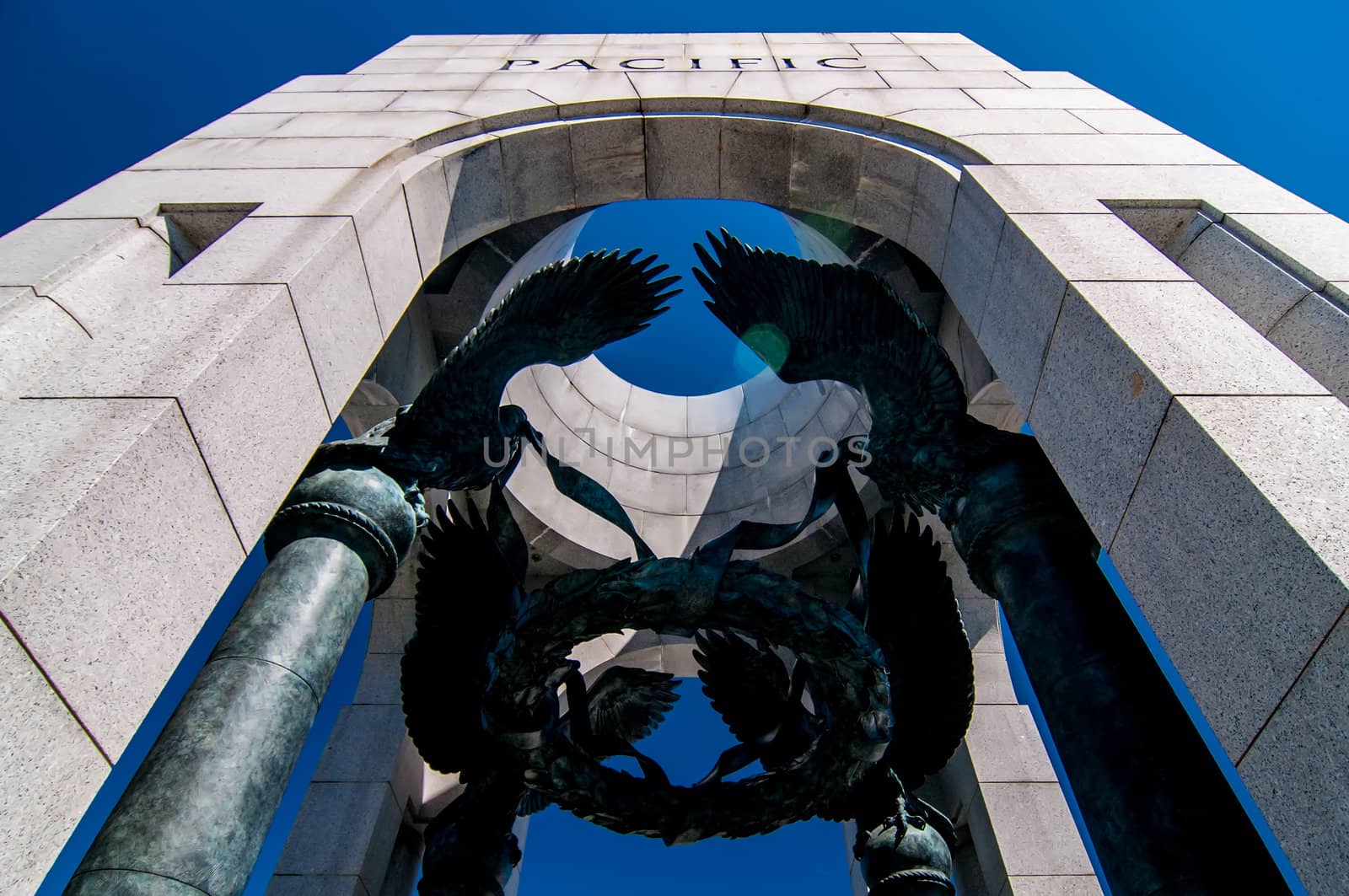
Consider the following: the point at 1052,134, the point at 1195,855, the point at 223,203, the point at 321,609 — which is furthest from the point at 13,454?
the point at 1052,134

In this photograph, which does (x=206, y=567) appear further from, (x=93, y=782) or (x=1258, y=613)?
(x=1258, y=613)

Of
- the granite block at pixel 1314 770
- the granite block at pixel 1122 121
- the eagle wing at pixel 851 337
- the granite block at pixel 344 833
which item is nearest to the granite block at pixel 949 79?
the granite block at pixel 1122 121

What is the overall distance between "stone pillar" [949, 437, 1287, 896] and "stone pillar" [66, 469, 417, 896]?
11.7 ft

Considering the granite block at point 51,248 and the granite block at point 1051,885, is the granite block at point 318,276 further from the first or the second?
the granite block at point 1051,885

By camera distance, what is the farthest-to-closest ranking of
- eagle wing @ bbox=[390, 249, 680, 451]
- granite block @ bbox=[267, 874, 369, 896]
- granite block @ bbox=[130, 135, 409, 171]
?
granite block @ bbox=[267, 874, 369, 896], granite block @ bbox=[130, 135, 409, 171], eagle wing @ bbox=[390, 249, 680, 451]

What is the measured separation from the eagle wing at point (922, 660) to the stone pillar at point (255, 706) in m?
3.24

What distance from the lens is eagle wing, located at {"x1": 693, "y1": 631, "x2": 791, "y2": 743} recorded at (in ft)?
20.0

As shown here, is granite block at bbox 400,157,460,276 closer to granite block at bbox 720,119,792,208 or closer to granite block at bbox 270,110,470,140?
granite block at bbox 270,110,470,140

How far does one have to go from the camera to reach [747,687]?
6.17m

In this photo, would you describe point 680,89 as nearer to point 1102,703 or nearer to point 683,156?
point 683,156

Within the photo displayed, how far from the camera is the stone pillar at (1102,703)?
11.6 ft

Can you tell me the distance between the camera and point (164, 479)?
3.67 meters

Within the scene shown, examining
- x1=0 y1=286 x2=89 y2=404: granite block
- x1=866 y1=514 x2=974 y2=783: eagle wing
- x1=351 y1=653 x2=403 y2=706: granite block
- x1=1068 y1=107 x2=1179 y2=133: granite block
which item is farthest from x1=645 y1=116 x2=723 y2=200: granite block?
x1=351 y1=653 x2=403 y2=706: granite block

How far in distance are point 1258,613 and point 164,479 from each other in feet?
14.1
